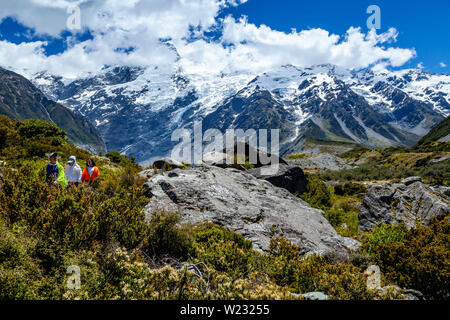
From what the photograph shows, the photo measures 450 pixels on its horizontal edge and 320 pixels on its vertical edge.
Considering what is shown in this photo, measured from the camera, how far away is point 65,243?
4.93 metres

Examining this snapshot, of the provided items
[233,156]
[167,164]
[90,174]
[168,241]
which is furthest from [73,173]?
[233,156]

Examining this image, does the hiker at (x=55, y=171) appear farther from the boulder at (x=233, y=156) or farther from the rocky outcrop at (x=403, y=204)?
the rocky outcrop at (x=403, y=204)

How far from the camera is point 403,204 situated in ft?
→ 36.1

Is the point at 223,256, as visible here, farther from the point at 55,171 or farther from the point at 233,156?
the point at 233,156

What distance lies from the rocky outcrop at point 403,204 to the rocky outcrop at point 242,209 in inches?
89.1

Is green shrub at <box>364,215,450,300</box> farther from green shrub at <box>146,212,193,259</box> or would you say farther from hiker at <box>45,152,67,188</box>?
hiker at <box>45,152,67,188</box>

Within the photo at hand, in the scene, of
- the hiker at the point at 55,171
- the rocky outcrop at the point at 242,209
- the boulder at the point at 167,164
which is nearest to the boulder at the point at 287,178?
the rocky outcrop at the point at 242,209

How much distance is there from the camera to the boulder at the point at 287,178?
16016mm

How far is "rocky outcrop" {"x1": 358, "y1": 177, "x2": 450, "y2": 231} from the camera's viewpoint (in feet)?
32.5

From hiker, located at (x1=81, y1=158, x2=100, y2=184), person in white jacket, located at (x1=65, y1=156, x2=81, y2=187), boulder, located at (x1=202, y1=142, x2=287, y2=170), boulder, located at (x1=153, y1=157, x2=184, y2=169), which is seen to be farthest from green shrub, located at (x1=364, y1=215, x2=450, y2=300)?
boulder, located at (x1=153, y1=157, x2=184, y2=169)
